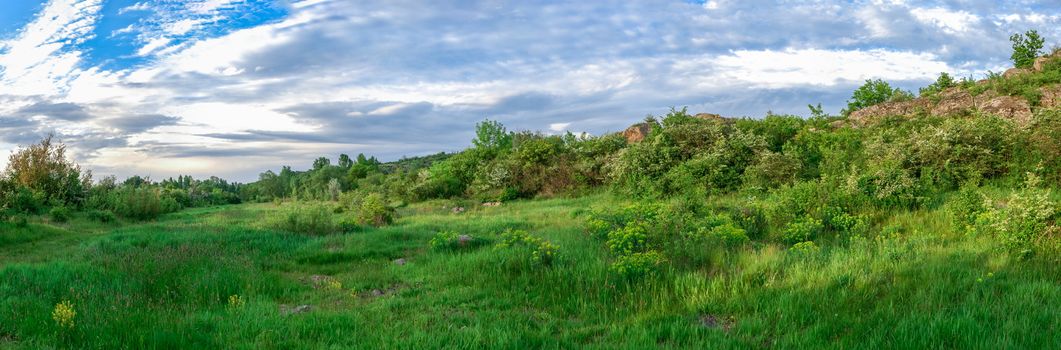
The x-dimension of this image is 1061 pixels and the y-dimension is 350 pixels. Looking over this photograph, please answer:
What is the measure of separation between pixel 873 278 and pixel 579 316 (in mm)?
3860

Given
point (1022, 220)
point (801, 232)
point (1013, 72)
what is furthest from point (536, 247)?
point (1013, 72)

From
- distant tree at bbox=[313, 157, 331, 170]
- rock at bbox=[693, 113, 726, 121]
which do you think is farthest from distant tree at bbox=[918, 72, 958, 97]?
distant tree at bbox=[313, 157, 331, 170]

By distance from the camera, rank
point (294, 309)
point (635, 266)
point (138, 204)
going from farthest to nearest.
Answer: point (138, 204) < point (635, 266) < point (294, 309)

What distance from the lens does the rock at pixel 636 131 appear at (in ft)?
99.4

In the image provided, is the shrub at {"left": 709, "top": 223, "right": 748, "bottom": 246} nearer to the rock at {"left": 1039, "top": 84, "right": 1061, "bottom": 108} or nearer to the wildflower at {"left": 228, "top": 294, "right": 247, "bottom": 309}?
the wildflower at {"left": 228, "top": 294, "right": 247, "bottom": 309}

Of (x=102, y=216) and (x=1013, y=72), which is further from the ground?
(x=1013, y=72)

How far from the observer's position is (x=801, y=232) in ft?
35.6

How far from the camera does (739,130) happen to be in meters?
22.0

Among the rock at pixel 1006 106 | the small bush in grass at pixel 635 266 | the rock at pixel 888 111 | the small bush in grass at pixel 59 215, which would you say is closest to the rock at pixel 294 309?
the small bush in grass at pixel 635 266

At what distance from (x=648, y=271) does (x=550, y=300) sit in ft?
4.96

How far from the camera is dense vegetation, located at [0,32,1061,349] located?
19.2 ft

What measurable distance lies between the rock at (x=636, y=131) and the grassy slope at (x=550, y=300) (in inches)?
769

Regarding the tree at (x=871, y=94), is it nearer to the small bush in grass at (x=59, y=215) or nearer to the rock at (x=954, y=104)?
the rock at (x=954, y=104)

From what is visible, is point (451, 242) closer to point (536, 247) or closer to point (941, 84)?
point (536, 247)
